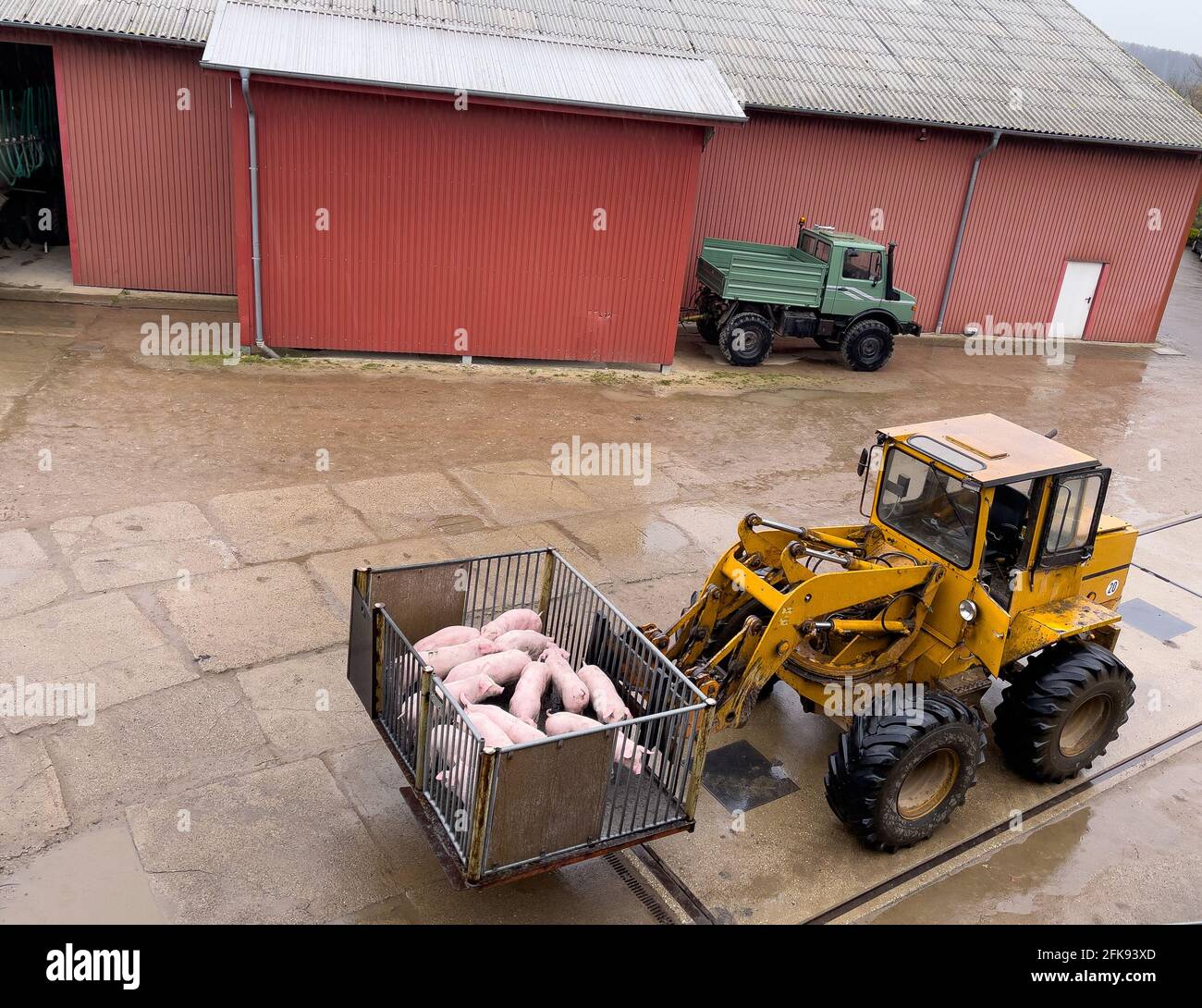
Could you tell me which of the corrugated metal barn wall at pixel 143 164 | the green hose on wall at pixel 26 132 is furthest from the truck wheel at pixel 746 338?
the green hose on wall at pixel 26 132

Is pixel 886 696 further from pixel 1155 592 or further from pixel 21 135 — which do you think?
pixel 21 135

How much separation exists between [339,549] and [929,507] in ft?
18.0

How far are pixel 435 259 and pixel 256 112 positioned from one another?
9.86 ft

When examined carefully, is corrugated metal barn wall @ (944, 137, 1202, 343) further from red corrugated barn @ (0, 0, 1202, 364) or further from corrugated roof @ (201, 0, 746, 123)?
corrugated roof @ (201, 0, 746, 123)

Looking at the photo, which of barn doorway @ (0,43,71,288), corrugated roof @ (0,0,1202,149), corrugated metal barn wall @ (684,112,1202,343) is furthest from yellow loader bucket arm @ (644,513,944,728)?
barn doorway @ (0,43,71,288)

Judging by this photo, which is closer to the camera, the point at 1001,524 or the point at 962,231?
the point at 1001,524

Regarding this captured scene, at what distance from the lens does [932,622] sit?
715 centimetres

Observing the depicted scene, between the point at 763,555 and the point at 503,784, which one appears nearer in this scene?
the point at 503,784

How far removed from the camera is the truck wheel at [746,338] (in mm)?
16719

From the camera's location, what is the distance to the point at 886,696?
273 inches

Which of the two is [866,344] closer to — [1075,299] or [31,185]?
[1075,299]

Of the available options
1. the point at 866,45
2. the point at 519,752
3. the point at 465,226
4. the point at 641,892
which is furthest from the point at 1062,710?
the point at 866,45

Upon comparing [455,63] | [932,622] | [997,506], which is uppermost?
[455,63]

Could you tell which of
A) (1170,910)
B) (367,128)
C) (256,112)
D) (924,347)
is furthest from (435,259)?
(1170,910)
